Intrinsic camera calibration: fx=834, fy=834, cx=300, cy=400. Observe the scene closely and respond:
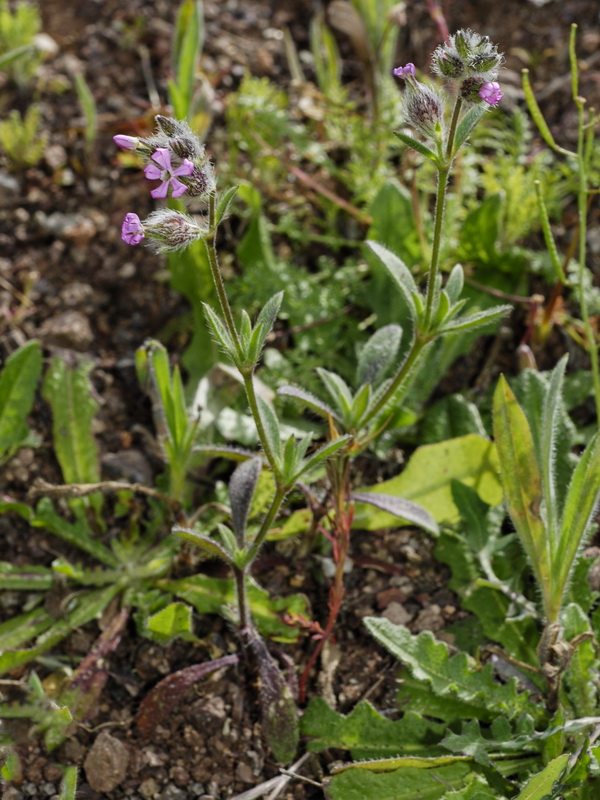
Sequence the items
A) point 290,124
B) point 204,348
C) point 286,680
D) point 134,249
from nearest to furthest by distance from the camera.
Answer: point 286,680 → point 204,348 → point 134,249 → point 290,124

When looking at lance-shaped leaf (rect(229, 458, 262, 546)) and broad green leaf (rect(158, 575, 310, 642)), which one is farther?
broad green leaf (rect(158, 575, 310, 642))

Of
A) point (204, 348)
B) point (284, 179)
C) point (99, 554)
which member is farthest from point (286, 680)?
point (284, 179)

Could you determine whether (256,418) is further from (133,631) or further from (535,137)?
(535,137)

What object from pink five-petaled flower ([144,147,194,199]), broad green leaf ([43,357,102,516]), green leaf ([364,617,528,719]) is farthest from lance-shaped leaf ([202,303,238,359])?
broad green leaf ([43,357,102,516])

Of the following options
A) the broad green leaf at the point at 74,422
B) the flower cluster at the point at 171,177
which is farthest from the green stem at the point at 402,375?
the broad green leaf at the point at 74,422

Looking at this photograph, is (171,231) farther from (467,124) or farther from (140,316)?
(140,316)

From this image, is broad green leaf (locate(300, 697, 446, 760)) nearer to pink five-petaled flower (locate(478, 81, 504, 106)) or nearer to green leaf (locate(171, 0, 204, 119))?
pink five-petaled flower (locate(478, 81, 504, 106))

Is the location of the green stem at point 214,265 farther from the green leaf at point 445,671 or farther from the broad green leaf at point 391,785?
the broad green leaf at point 391,785
